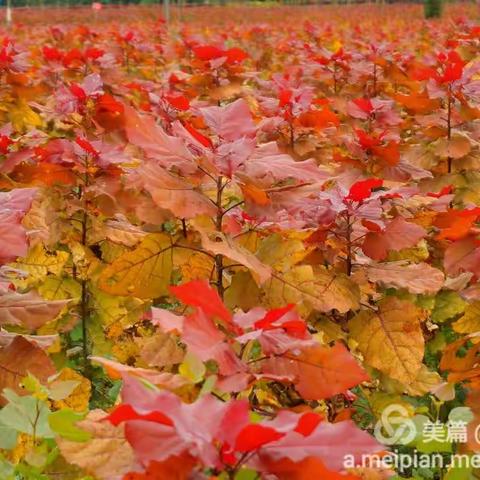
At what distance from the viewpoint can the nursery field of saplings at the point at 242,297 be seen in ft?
3.77

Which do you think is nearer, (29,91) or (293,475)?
(293,475)

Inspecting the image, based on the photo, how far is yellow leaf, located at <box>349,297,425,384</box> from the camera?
2.15 meters

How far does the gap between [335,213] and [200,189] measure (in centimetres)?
42

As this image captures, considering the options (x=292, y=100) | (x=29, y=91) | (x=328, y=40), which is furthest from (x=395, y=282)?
(x=328, y=40)

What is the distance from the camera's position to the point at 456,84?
13.0ft

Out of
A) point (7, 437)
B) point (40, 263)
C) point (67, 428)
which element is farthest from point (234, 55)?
point (67, 428)

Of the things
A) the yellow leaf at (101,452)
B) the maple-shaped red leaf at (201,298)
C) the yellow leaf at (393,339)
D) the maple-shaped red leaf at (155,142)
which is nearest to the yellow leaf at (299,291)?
the yellow leaf at (393,339)

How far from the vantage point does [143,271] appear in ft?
6.70

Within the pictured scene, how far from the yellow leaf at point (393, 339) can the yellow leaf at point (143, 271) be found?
0.55 metres

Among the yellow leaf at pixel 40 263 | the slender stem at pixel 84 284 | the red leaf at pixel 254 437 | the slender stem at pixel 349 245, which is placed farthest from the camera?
the slender stem at pixel 84 284

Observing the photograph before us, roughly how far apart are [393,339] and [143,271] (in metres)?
0.67

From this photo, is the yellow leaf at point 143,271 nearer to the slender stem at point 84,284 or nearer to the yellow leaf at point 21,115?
the slender stem at point 84,284

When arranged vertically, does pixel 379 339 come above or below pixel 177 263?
below

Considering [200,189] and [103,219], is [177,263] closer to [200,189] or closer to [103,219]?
[200,189]
